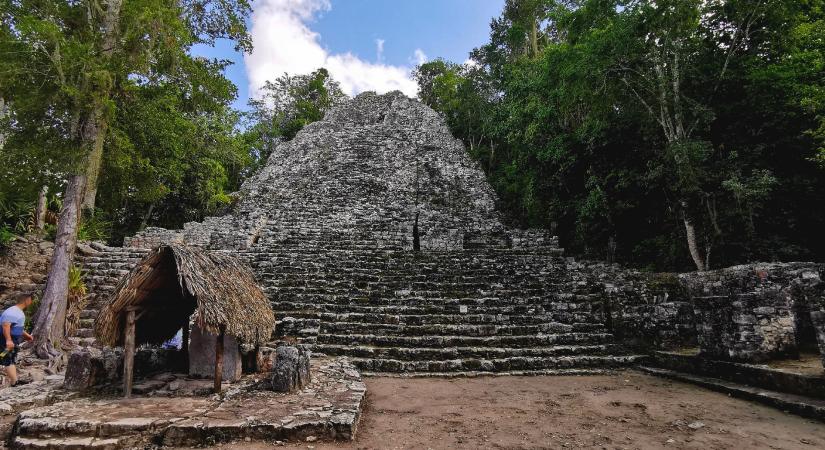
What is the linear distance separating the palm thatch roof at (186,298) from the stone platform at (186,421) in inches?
27.1

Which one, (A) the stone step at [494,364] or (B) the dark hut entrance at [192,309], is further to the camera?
(A) the stone step at [494,364]

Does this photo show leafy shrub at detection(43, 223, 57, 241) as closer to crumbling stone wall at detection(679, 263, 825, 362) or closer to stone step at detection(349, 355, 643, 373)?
stone step at detection(349, 355, 643, 373)

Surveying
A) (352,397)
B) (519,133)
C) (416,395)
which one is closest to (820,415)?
(416,395)

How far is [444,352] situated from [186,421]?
373 cm

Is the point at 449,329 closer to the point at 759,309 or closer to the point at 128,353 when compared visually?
the point at 759,309

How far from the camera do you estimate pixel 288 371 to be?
4246mm

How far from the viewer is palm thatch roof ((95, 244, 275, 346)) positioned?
13.0 feet

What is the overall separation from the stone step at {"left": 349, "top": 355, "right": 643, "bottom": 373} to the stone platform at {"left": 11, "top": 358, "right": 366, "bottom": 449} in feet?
6.18

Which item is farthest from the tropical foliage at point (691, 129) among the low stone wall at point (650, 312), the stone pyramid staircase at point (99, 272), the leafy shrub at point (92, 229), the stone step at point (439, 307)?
the leafy shrub at point (92, 229)

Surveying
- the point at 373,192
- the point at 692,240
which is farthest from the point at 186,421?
the point at 373,192

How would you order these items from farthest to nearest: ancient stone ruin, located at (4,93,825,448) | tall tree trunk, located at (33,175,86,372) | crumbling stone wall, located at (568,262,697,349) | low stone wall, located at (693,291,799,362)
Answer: crumbling stone wall, located at (568,262,697,349) < tall tree trunk, located at (33,175,86,372) < low stone wall, located at (693,291,799,362) < ancient stone ruin, located at (4,93,825,448)

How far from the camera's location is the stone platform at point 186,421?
3.13 m

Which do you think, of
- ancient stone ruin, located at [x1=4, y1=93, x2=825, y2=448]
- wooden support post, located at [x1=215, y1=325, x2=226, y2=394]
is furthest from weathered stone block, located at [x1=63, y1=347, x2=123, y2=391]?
wooden support post, located at [x1=215, y1=325, x2=226, y2=394]

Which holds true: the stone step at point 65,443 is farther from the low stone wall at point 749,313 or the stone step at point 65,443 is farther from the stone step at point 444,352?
the low stone wall at point 749,313
